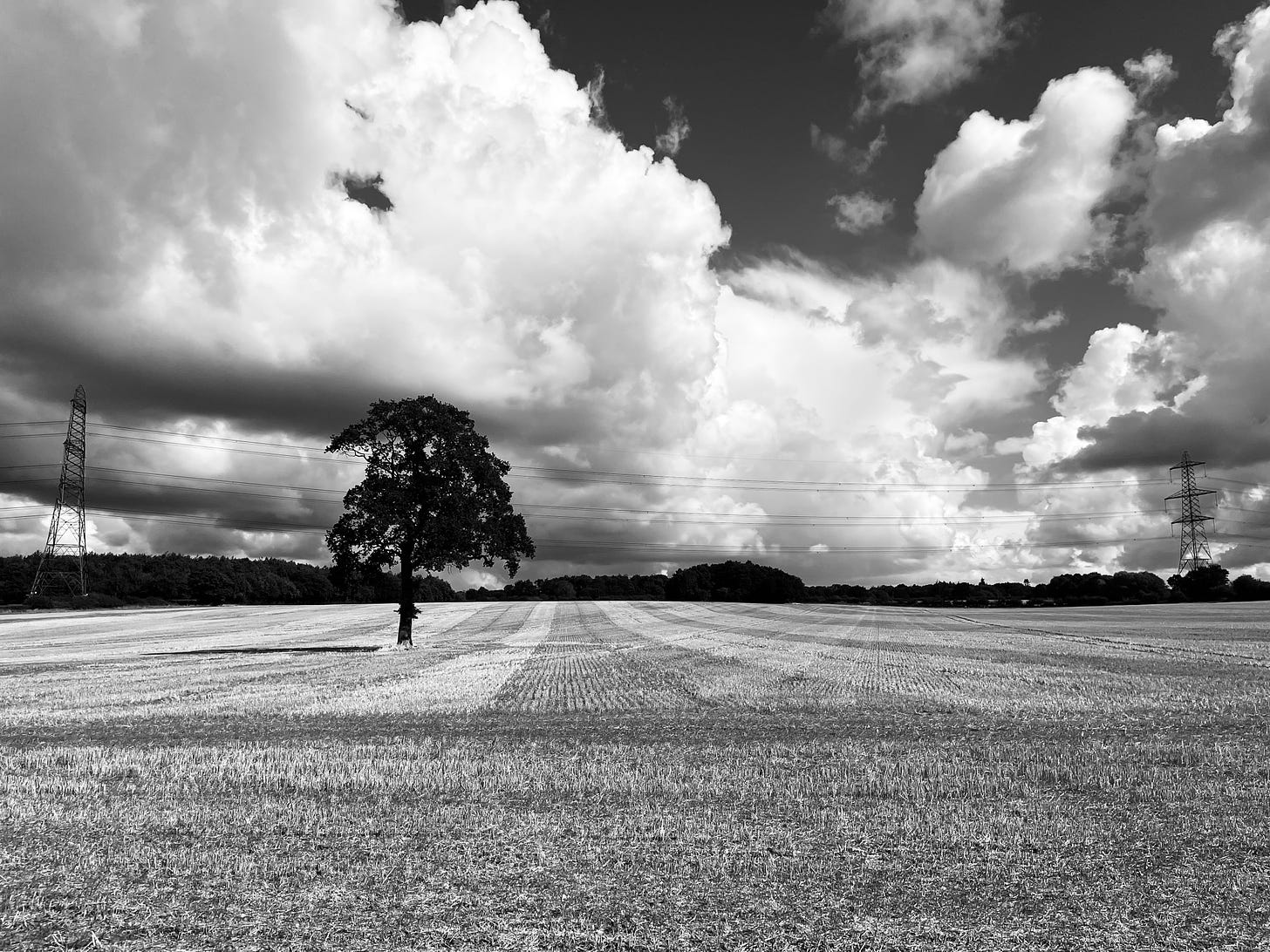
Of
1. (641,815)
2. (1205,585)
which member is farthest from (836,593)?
(641,815)

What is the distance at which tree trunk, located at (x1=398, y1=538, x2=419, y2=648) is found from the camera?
4831cm

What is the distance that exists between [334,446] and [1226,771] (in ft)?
148

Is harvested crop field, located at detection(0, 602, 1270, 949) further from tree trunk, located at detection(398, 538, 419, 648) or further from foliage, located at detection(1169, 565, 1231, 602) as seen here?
foliage, located at detection(1169, 565, 1231, 602)

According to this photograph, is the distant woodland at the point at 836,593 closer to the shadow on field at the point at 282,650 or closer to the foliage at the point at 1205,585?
the foliage at the point at 1205,585

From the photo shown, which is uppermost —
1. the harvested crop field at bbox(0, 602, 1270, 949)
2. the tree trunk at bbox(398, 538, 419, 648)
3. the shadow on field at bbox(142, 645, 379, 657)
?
the tree trunk at bbox(398, 538, 419, 648)

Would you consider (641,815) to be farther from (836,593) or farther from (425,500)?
(836,593)

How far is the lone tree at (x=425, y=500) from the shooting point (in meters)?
47.3

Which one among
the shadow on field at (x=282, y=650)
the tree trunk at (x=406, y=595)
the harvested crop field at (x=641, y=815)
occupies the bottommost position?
the shadow on field at (x=282, y=650)

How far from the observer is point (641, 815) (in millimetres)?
11609

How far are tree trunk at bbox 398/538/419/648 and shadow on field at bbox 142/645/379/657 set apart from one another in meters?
1.79

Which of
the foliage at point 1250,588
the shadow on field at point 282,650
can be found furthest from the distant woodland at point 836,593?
the shadow on field at point 282,650

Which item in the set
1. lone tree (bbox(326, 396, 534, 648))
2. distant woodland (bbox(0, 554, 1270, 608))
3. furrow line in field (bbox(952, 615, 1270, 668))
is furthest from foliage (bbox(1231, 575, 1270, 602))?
lone tree (bbox(326, 396, 534, 648))

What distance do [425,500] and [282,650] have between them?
41.7 feet

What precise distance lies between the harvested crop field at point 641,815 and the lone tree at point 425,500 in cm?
1913
